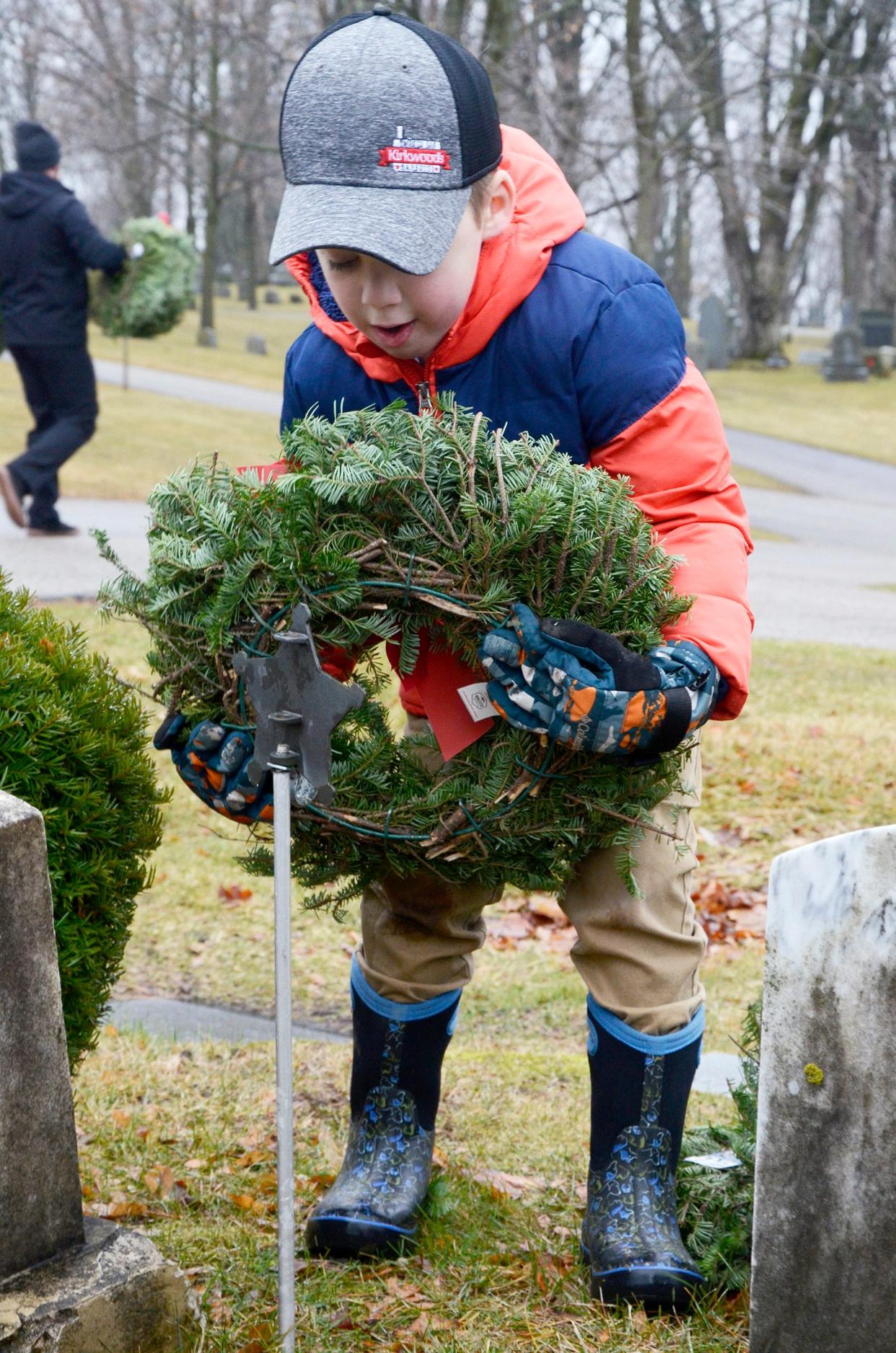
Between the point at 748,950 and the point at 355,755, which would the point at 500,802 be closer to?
the point at 355,755

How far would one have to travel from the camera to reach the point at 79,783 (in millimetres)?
2168

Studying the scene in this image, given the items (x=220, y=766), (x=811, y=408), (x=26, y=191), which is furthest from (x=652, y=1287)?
(x=811, y=408)

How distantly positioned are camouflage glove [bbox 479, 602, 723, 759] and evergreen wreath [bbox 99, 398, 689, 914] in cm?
7

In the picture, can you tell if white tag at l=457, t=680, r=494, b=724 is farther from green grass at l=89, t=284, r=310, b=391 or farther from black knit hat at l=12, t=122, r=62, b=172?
green grass at l=89, t=284, r=310, b=391

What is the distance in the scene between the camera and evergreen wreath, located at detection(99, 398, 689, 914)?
6.63ft

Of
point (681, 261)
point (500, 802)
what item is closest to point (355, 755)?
point (500, 802)

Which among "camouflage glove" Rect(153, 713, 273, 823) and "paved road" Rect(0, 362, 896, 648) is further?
"paved road" Rect(0, 362, 896, 648)

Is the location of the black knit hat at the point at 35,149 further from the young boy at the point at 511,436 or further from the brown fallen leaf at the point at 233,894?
the young boy at the point at 511,436

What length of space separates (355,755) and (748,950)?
2718 mm

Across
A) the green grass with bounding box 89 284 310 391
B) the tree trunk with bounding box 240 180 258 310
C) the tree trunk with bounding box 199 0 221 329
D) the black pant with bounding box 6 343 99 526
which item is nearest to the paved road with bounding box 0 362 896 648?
the black pant with bounding box 6 343 99 526

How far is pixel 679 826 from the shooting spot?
235 centimetres

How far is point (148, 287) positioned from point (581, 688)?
32.3ft

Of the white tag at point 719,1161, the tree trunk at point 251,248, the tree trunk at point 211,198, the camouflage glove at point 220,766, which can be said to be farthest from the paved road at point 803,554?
the tree trunk at point 251,248

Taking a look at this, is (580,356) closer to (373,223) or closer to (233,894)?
(373,223)
